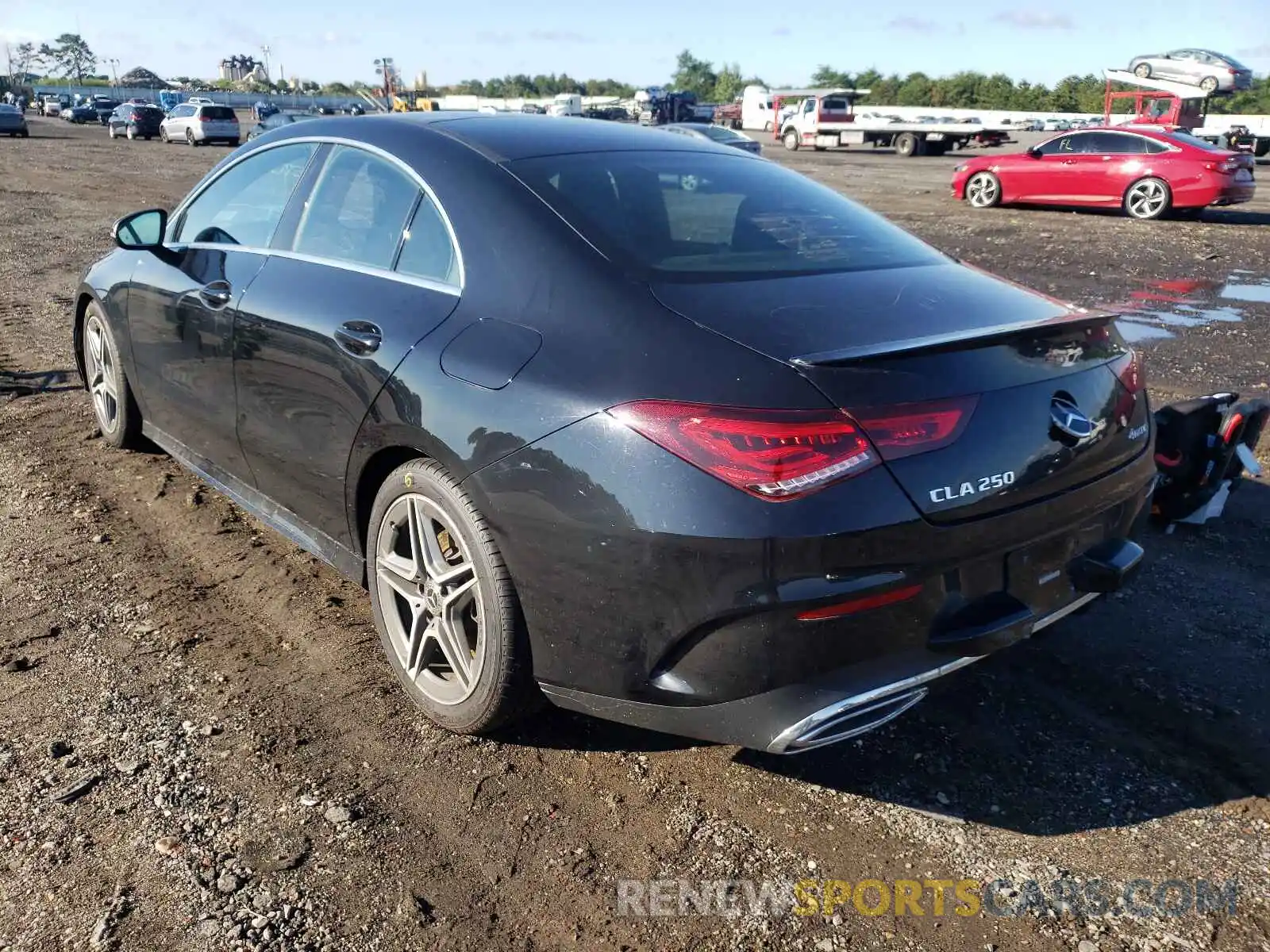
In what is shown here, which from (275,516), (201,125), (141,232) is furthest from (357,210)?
(201,125)

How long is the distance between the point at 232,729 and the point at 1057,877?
223 cm

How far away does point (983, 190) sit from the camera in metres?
18.4

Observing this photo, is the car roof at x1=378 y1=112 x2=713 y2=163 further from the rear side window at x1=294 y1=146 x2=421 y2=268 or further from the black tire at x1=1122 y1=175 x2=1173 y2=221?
the black tire at x1=1122 y1=175 x2=1173 y2=221

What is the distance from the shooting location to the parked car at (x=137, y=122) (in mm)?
46375

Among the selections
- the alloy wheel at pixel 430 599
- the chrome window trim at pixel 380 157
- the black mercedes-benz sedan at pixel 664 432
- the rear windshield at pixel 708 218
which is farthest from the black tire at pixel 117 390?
the rear windshield at pixel 708 218

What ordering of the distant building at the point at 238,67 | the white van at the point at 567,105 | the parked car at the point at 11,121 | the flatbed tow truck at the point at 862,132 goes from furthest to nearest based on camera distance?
the distant building at the point at 238,67 → the white van at the point at 567,105 → the parked car at the point at 11,121 → the flatbed tow truck at the point at 862,132

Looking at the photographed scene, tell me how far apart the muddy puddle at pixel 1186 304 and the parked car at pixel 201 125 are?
40.4 meters

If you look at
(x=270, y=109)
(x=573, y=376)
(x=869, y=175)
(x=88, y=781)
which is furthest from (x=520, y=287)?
(x=270, y=109)

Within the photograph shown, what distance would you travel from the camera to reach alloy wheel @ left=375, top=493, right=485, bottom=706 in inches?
110

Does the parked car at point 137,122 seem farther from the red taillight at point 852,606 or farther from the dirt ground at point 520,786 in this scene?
the red taillight at point 852,606

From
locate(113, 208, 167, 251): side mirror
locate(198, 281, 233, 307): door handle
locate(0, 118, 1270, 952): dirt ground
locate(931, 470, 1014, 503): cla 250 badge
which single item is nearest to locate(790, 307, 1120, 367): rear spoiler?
locate(931, 470, 1014, 503): cla 250 badge

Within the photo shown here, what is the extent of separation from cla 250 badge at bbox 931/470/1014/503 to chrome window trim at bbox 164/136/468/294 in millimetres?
1389

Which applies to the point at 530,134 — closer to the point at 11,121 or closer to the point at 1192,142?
the point at 1192,142

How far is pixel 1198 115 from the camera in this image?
33.0 meters
